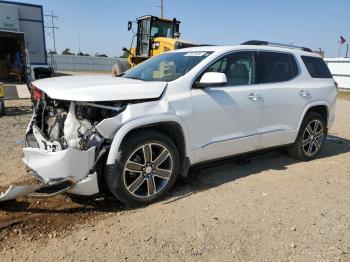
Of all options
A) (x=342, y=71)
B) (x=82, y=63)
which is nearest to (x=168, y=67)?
(x=342, y=71)

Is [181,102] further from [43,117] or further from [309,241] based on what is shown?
[309,241]

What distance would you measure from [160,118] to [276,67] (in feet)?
7.80

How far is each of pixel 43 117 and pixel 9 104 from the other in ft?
25.7

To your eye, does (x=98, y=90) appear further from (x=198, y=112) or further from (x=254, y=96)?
(x=254, y=96)

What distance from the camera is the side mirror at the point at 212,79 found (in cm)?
407

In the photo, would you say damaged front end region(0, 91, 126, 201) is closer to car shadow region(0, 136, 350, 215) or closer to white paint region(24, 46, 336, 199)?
white paint region(24, 46, 336, 199)

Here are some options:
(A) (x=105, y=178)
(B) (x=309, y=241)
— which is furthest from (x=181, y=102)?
(B) (x=309, y=241)

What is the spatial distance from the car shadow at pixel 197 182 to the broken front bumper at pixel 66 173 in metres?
0.35

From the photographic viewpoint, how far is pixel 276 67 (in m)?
5.32

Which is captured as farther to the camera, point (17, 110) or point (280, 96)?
point (17, 110)

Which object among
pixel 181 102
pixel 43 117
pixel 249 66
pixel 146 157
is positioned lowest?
pixel 146 157

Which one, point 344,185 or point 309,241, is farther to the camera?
point 344,185

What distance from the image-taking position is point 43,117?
422 centimetres

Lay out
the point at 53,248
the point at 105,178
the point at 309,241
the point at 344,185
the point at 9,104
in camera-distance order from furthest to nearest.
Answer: the point at 9,104 → the point at 344,185 → the point at 105,178 → the point at 309,241 → the point at 53,248
